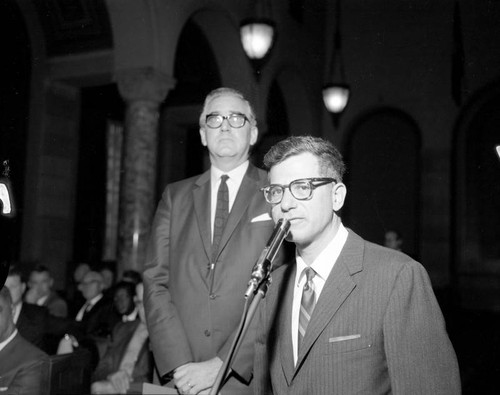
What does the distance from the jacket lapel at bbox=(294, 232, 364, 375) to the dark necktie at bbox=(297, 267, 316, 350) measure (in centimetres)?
6

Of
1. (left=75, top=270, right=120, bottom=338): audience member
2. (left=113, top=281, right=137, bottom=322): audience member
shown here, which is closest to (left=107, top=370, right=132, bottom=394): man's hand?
(left=75, top=270, right=120, bottom=338): audience member

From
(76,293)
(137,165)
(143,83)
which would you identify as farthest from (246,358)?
(76,293)

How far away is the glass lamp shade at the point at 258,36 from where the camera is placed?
533cm

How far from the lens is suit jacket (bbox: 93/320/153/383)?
4262 mm

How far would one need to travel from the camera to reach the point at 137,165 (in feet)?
21.6

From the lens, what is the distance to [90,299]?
20.0 feet

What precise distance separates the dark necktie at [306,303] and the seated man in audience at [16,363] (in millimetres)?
1834

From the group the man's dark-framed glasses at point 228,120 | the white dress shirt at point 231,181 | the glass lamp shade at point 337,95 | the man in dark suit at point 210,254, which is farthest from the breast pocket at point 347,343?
the glass lamp shade at point 337,95

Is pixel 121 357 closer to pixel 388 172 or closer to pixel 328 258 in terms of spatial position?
pixel 328 258

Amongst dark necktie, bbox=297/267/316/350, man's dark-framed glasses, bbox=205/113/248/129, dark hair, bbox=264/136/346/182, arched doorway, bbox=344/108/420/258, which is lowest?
dark necktie, bbox=297/267/316/350

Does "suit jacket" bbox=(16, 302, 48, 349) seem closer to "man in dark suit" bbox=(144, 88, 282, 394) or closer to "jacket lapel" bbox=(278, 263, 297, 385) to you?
"man in dark suit" bbox=(144, 88, 282, 394)

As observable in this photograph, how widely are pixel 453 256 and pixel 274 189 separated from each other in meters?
7.46

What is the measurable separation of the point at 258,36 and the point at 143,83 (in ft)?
5.77

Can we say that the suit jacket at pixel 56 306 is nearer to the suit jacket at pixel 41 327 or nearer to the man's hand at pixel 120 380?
the suit jacket at pixel 41 327
